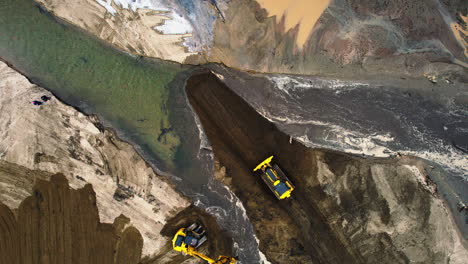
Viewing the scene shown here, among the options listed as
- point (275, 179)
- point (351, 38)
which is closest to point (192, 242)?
point (275, 179)

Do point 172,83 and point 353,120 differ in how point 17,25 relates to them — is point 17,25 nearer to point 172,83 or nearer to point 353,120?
point 172,83

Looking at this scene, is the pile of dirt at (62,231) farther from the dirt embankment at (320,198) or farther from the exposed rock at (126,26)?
the exposed rock at (126,26)

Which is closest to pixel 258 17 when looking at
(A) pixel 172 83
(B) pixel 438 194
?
(A) pixel 172 83

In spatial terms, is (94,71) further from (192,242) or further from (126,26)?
(192,242)

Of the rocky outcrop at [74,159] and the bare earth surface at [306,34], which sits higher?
the bare earth surface at [306,34]

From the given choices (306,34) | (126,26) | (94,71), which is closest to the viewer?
(306,34)

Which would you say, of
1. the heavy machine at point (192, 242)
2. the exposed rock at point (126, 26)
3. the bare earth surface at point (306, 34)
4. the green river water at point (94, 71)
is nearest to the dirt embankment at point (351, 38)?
the bare earth surface at point (306, 34)
